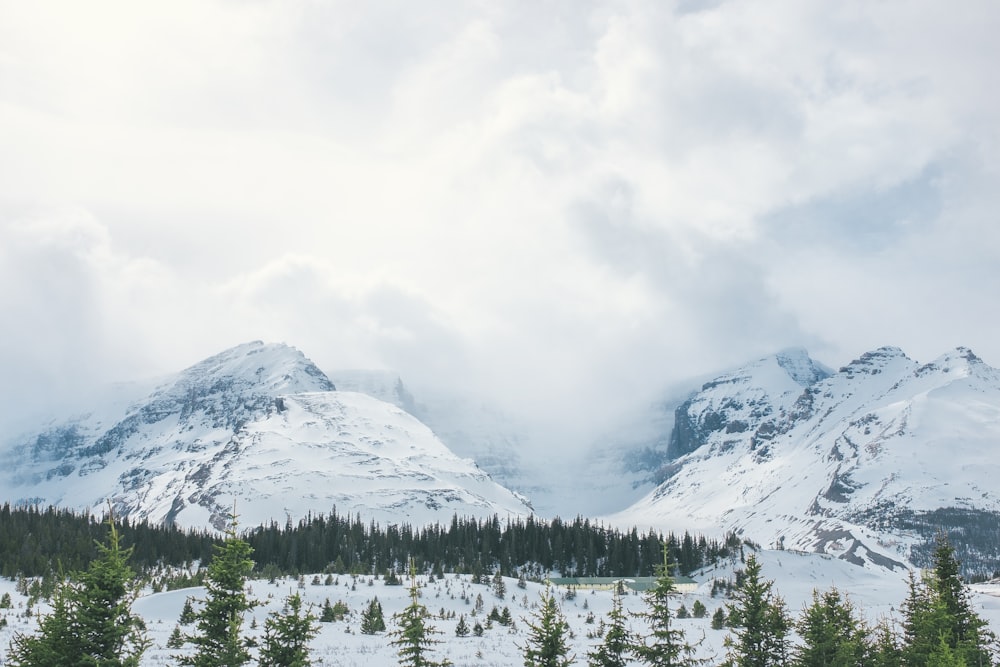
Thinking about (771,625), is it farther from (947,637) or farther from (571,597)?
(571,597)

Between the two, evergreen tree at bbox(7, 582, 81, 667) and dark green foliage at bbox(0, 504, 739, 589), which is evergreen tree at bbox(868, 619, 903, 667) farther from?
dark green foliage at bbox(0, 504, 739, 589)

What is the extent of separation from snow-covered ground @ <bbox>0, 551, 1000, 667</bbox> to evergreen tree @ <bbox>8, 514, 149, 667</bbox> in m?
4.31

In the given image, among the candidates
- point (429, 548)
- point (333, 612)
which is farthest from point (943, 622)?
point (429, 548)

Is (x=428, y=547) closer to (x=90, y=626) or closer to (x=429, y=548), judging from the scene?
(x=429, y=548)

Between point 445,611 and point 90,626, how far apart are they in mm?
43472

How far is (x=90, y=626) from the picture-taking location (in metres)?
23.7

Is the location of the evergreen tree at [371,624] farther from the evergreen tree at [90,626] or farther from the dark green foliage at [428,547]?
the dark green foliage at [428,547]

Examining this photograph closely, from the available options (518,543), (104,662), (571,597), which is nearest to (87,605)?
(104,662)

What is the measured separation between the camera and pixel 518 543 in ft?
525

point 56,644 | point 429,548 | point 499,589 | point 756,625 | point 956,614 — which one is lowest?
point 56,644

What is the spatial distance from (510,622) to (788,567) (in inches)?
3437

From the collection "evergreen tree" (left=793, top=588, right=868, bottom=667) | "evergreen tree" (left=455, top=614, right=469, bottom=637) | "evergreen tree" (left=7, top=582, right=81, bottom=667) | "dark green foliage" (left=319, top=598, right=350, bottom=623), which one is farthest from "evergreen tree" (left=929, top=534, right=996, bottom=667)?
"evergreen tree" (left=7, top=582, right=81, bottom=667)

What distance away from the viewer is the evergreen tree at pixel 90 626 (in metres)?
23.3

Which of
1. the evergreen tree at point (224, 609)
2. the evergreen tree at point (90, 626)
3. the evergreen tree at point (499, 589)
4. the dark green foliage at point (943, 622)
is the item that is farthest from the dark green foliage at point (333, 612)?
the dark green foliage at point (943, 622)
